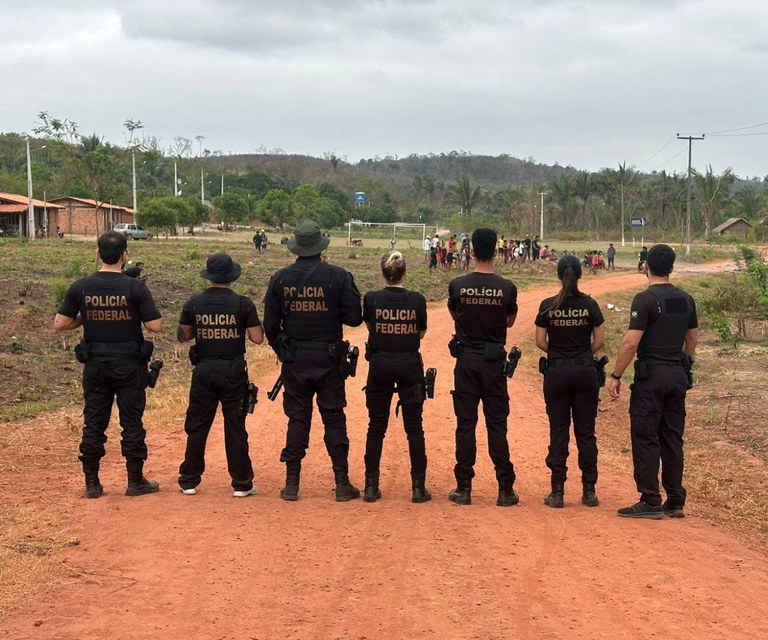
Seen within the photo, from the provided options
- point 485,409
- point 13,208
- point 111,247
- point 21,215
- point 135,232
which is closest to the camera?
point 111,247

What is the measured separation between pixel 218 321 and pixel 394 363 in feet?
4.64

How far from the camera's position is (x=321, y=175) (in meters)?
170

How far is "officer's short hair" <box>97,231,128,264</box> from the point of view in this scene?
23.6ft

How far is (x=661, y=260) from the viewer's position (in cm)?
711

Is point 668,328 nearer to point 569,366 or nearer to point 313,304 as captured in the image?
point 569,366

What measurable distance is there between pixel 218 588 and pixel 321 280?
8.95ft

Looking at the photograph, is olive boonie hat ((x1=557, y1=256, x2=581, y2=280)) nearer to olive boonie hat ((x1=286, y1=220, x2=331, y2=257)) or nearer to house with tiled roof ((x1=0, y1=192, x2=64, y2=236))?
olive boonie hat ((x1=286, y1=220, x2=331, y2=257))

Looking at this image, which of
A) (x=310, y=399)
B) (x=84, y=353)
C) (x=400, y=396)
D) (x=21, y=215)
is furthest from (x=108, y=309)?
(x=21, y=215)

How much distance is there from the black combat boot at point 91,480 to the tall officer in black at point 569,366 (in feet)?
11.7

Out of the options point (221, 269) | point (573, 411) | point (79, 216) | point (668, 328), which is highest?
point (79, 216)

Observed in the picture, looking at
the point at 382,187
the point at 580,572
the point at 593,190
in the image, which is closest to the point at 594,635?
the point at 580,572

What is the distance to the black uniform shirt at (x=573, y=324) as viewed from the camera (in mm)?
7293

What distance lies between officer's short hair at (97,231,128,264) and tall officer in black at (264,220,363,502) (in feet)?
3.89

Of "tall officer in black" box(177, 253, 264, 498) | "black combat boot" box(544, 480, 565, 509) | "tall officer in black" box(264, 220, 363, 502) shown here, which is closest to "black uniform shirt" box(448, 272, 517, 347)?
"tall officer in black" box(264, 220, 363, 502)
